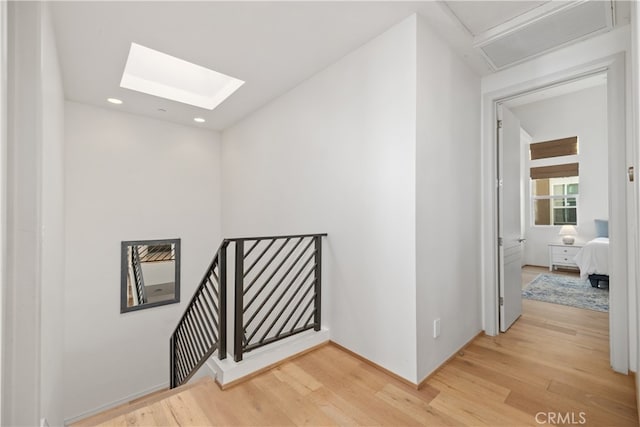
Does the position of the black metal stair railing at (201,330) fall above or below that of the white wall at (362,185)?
below

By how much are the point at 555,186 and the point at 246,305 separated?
6.66 m

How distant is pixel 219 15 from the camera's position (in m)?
1.97

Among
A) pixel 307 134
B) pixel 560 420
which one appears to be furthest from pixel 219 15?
pixel 560 420

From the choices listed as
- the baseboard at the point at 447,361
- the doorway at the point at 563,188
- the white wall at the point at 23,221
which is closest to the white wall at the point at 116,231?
the white wall at the point at 23,221

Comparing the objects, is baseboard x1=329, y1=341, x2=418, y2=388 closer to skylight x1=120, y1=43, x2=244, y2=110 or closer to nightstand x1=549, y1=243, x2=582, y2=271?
skylight x1=120, y1=43, x2=244, y2=110

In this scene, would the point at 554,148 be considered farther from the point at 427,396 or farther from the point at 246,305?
the point at 246,305

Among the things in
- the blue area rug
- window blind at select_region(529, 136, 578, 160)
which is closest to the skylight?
the blue area rug

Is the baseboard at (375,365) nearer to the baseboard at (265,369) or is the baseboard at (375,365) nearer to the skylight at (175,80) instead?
the baseboard at (265,369)

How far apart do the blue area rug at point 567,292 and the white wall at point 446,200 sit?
6.29 ft

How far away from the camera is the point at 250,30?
6.97ft

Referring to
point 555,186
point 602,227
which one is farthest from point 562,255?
point 555,186

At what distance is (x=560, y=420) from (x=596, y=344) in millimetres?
1331

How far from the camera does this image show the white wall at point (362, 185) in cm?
196

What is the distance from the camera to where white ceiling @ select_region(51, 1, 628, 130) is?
1.89m
